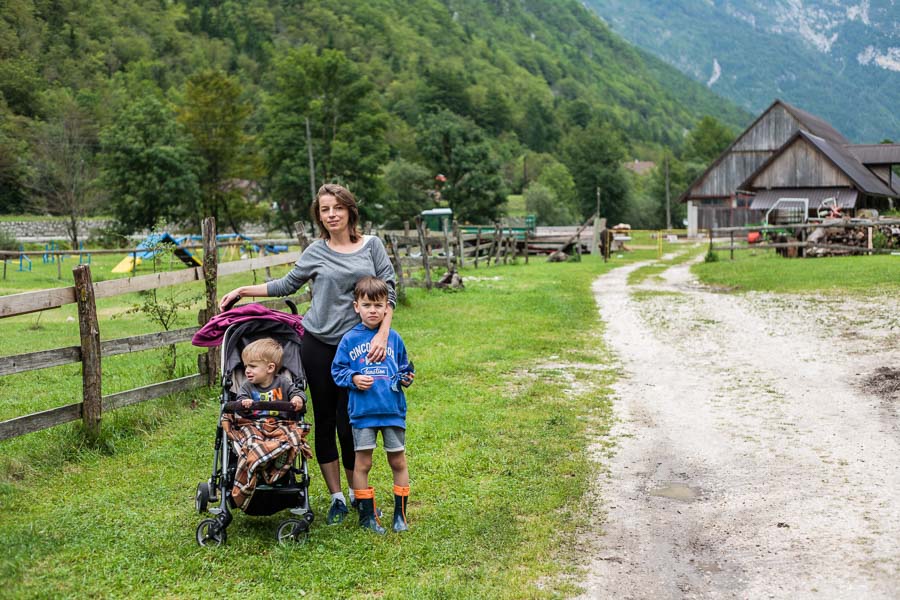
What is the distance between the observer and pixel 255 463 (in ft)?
16.3

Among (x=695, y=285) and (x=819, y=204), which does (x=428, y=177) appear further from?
(x=695, y=285)

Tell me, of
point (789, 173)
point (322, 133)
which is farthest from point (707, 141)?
point (789, 173)

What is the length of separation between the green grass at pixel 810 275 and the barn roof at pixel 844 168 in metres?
17.4

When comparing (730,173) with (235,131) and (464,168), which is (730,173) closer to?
(464,168)

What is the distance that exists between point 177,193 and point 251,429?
57.6 metres

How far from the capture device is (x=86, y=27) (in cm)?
12950

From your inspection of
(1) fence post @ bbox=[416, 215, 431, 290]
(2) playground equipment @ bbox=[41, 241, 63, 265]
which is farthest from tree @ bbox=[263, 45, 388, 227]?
(1) fence post @ bbox=[416, 215, 431, 290]

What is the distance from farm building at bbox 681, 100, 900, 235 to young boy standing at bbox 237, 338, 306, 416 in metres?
42.1

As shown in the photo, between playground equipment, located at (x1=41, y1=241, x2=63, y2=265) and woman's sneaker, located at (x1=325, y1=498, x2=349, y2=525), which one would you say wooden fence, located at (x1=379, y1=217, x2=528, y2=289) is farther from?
playground equipment, located at (x1=41, y1=241, x2=63, y2=265)

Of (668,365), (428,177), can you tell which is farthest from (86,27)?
(668,365)

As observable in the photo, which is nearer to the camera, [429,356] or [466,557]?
[466,557]

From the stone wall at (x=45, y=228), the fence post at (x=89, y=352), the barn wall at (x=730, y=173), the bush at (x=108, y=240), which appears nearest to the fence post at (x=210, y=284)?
the fence post at (x=89, y=352)

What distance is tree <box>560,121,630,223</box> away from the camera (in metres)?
83.9

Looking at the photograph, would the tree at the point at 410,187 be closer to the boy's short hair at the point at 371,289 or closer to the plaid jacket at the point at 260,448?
the boy's short hair at the point at 371,289
